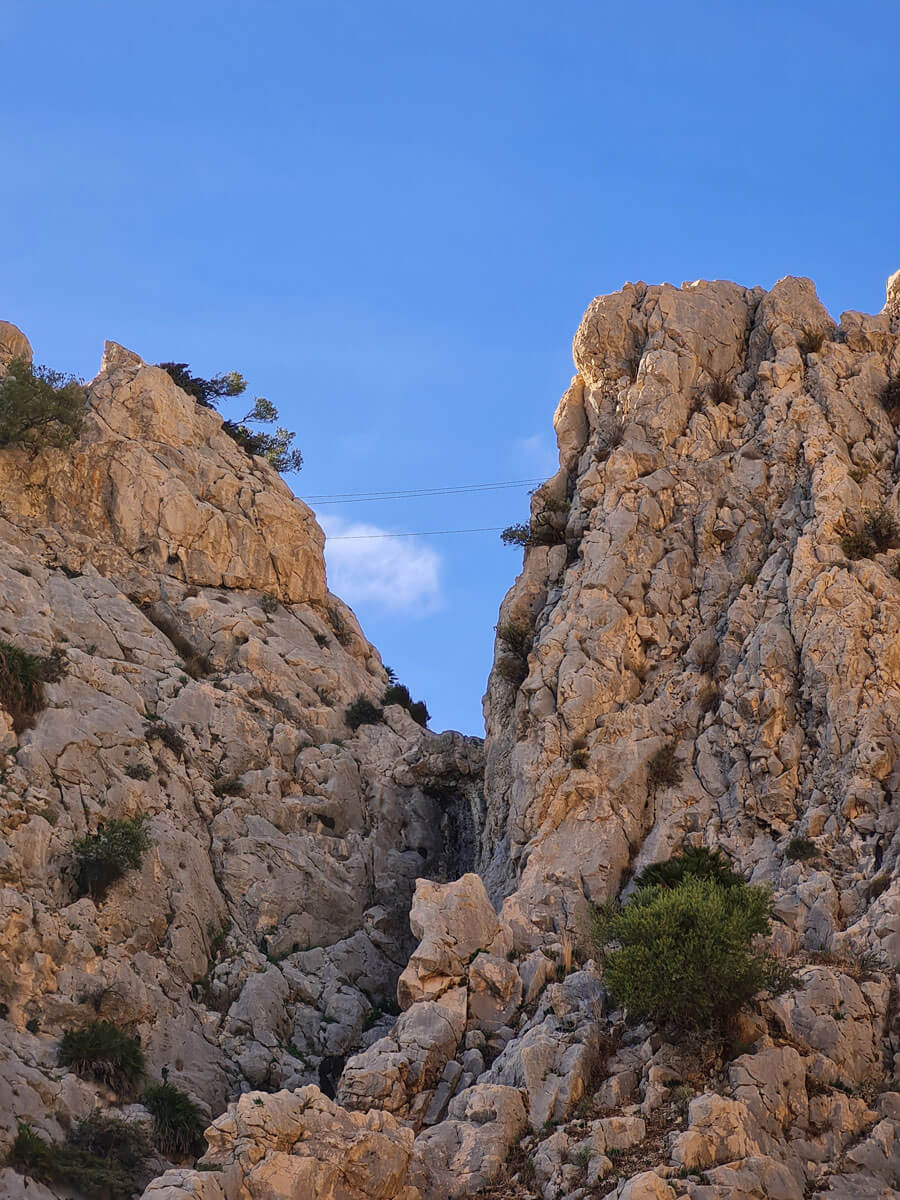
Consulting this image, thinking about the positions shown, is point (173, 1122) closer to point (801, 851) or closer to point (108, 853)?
point (108, 853)

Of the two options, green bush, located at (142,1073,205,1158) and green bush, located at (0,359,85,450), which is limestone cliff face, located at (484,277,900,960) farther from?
green bush, located at (0,359,85,450)

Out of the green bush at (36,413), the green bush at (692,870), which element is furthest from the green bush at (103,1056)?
the green bush at (36,413)

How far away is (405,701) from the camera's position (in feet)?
174

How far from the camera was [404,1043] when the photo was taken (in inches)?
1292

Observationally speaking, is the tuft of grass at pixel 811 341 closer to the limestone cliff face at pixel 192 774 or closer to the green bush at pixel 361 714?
the limestone cliff face at pixel 192 774

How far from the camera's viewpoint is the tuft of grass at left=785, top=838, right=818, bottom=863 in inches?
1369

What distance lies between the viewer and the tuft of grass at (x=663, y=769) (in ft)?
126

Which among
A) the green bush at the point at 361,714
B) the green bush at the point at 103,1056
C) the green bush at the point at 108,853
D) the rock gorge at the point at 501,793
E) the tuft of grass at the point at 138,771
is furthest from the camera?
the green bush at the point at 361,714

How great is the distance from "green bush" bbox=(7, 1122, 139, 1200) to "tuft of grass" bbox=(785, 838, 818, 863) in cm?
1685

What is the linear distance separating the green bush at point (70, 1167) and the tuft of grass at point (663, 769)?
642 inches

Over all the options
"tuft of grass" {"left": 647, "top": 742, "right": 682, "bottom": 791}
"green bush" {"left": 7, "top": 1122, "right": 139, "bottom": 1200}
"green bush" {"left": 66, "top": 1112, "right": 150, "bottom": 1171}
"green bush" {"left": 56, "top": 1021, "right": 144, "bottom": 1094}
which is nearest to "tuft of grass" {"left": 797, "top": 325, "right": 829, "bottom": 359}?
"tuft of grass" {"left": 647, "top": 742, "right": 682, "bottom": 791}

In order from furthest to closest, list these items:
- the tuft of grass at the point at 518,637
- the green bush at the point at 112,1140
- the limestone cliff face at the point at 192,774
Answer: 1. the tuft of grass at the point at 518,637
2. the limestone cliff face at the point at 192,774
3. the green bush at the point at 112,1140

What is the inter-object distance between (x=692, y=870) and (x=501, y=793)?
8.89 meters

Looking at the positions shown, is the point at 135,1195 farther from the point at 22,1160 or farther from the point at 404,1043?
the point at 404,1043
